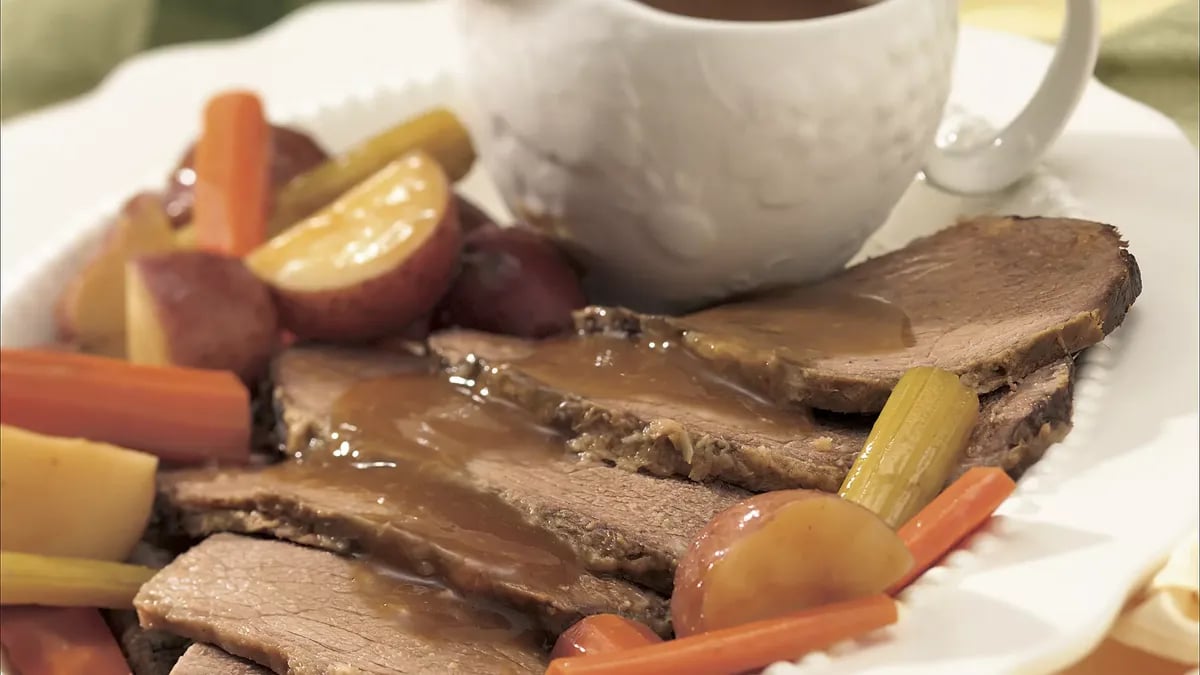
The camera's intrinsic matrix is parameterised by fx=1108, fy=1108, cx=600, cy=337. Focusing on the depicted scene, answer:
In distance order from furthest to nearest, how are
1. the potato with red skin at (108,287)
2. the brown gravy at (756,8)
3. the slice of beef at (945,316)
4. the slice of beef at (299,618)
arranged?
the potato with red skin at (108,287), the brown gravy at (756,8), the slice of beef at (945,316), the slice of beef at (299,618)

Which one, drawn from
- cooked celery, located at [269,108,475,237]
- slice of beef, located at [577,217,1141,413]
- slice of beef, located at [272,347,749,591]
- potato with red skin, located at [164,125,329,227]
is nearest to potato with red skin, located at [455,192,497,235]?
cooked celery, located at [269,108,475,237]

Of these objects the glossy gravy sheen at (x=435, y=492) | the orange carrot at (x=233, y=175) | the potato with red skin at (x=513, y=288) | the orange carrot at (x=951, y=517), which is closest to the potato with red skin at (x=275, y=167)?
the orange carrot at (x=233, y=175)

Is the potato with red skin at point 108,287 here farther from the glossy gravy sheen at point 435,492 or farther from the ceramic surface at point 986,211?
the glossy gravy sheen at point 435,492

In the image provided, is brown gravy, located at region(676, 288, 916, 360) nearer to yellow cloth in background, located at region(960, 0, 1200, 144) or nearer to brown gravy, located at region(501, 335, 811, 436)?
brown gravy, located at region(501, 335, 811, 436)

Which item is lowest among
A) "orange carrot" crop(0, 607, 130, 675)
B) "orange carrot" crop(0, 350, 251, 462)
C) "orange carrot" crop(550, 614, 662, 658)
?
"orange carrot" crop(0, 607, 130, 675)

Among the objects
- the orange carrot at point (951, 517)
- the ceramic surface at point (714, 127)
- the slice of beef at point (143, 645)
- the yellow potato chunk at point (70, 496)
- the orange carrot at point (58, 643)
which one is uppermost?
the ceramic surface at point (714, 127)

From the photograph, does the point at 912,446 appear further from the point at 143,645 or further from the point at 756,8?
the point at 143,645

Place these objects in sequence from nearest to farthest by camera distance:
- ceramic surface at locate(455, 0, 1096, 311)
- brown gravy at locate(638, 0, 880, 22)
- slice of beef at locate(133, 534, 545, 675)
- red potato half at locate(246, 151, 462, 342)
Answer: slice of beef at locate(133, 534, 545, 675), ceramic surface at locate(455, 0, 1096, 311), brown gravy at locate(638, 0, 880, 22), red potato half at locate(246, 151, 462, 342)

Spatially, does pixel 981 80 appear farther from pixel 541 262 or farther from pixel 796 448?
pixel 796 448
